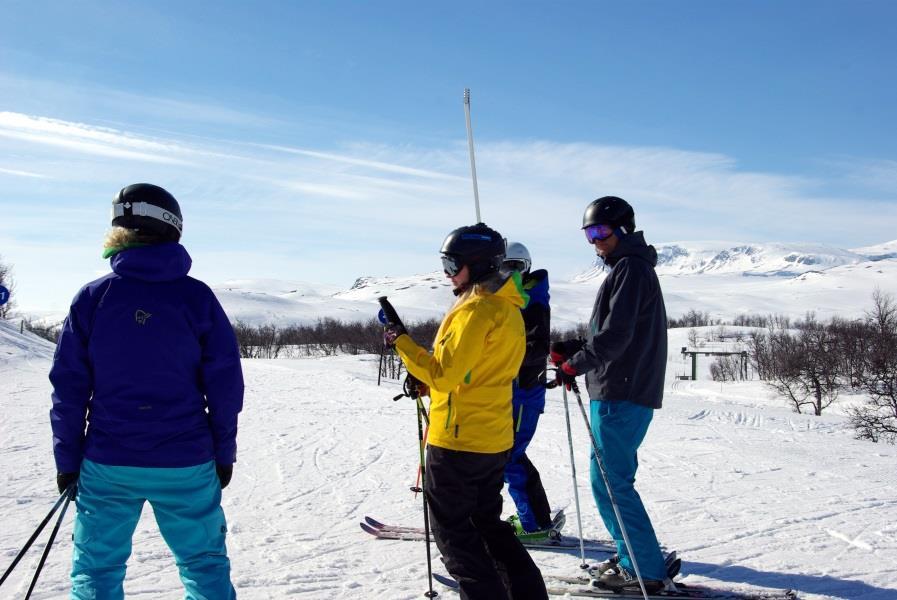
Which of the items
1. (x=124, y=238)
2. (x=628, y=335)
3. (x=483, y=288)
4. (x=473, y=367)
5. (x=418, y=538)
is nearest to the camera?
(x=124, y=238)

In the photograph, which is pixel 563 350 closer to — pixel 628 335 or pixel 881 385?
pixel 628 335

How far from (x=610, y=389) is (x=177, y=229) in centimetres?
257

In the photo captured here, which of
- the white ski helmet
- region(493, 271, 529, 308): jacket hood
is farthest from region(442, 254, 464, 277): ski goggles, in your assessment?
the white ski helmet

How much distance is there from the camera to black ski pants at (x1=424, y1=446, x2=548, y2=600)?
3.07 m

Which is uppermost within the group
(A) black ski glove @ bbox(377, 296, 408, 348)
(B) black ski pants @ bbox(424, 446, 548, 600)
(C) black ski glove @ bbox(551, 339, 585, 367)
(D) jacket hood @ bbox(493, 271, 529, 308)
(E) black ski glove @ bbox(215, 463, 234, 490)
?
(D) jacket hood @ bbox(493, 271, 529, 308)

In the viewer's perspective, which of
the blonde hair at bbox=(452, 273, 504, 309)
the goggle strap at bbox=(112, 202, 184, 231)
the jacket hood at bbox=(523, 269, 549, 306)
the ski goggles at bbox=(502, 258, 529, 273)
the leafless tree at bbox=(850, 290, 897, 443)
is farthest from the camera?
the leafless tree at bbox=(850, 290, 897, 443)

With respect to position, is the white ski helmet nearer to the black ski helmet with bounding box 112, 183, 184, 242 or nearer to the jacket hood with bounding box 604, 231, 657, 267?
the jacket hood with bounding box 604, 231, 657, 267

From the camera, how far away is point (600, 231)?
4125 millimetres

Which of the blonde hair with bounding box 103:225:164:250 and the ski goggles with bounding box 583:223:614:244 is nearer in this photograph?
the blonde hair with bounding box 103:225:164:250

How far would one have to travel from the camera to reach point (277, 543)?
16.2ft

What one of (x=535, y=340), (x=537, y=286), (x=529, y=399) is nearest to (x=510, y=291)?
(x=535, y=340)

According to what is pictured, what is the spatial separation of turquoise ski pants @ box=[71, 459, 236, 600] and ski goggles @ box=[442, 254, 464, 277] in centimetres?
144

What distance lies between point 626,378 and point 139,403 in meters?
2.65

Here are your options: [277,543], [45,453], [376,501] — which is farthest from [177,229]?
[45,453]
